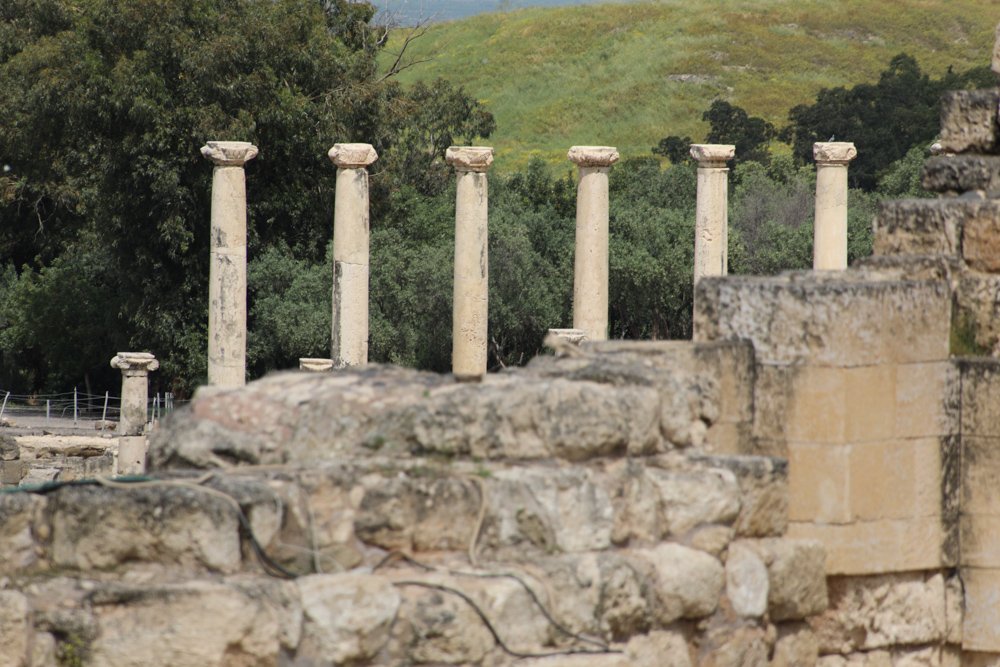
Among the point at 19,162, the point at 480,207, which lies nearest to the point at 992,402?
the point at 480,207

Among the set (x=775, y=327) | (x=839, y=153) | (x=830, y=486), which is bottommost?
(x=830, y=486)

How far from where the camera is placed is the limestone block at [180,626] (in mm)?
6371

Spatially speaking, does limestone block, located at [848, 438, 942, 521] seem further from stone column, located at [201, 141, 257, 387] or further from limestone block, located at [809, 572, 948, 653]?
stone column, located at [201, 141, 257, 387]

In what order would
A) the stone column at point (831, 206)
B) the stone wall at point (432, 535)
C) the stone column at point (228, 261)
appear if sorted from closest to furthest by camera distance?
the stone wall at point (432, 535) → the stone column at point (228, 261) → the stone column at point (831, 206)

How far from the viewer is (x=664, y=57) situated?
90.8m

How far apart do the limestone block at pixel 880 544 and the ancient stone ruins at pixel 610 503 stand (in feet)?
0.05

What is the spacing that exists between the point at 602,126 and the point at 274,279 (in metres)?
40.2

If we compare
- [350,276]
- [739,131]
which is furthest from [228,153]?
[739,131]

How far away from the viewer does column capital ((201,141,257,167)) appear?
3105 cm

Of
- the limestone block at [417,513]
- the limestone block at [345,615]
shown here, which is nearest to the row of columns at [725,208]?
the limestone block at [417,513]

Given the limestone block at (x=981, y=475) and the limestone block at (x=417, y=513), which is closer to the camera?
the limestone block at (x=417, y=513)

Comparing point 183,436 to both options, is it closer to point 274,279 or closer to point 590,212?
point 590,212

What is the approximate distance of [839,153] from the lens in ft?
113

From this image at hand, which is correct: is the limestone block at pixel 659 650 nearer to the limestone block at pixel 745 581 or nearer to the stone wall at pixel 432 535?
the stone wall at pixel 432 535
